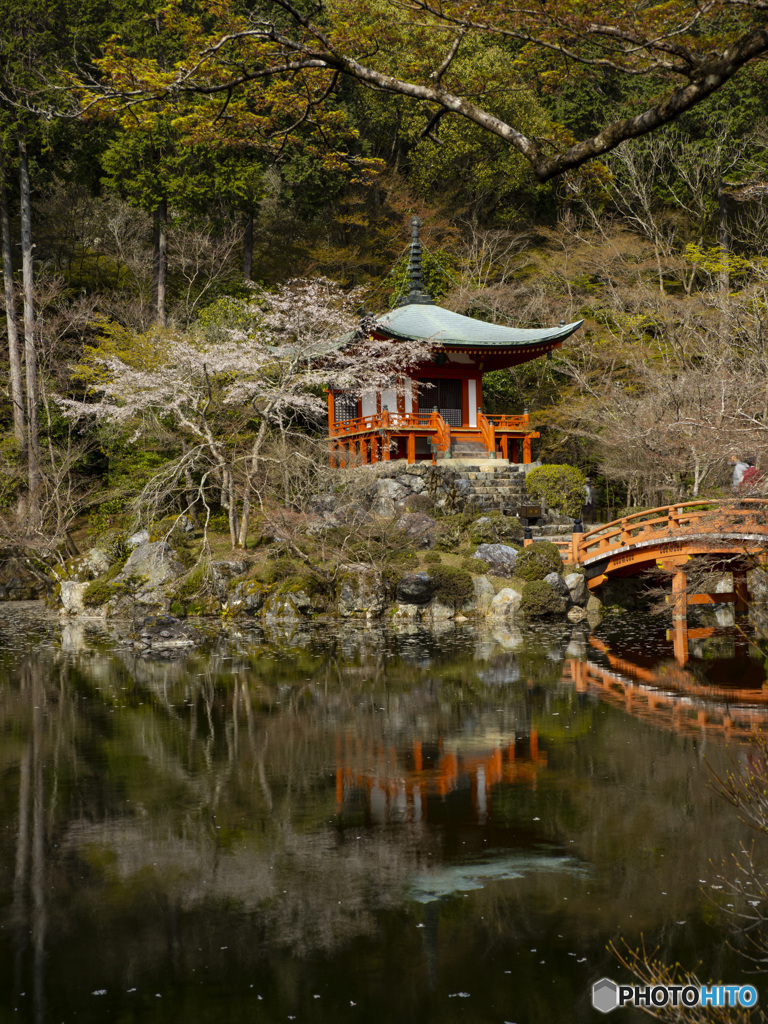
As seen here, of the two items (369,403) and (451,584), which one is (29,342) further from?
(451,584)

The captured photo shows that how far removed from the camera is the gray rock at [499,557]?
61.1 feet

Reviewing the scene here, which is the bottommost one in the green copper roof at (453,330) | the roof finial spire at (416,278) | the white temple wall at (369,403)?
the white temple wall at (369,403)

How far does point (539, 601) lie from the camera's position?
1780 cm

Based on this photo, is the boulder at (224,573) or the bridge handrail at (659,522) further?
the boulder at (224,573)

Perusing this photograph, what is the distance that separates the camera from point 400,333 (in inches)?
859

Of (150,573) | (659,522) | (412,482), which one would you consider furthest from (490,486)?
(150,573)

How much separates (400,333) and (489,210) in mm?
12754

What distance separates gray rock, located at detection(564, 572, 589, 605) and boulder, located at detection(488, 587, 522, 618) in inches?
42.1

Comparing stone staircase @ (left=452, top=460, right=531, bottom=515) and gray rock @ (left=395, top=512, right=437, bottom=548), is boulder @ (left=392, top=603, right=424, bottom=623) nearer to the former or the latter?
gray rock @ (left=395, top=512, right=437, bottom=548)

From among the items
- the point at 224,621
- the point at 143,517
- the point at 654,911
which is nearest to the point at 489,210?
the point at 143,517

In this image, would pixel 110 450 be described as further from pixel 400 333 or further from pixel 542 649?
pixel 542 649

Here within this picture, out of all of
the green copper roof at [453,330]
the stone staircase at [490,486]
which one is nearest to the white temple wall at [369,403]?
the green copper roof at [453,330]

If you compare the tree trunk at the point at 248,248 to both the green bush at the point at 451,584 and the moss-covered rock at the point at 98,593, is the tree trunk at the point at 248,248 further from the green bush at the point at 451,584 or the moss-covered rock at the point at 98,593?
the green bush at the point at 451,584

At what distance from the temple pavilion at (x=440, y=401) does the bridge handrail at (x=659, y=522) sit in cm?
496
